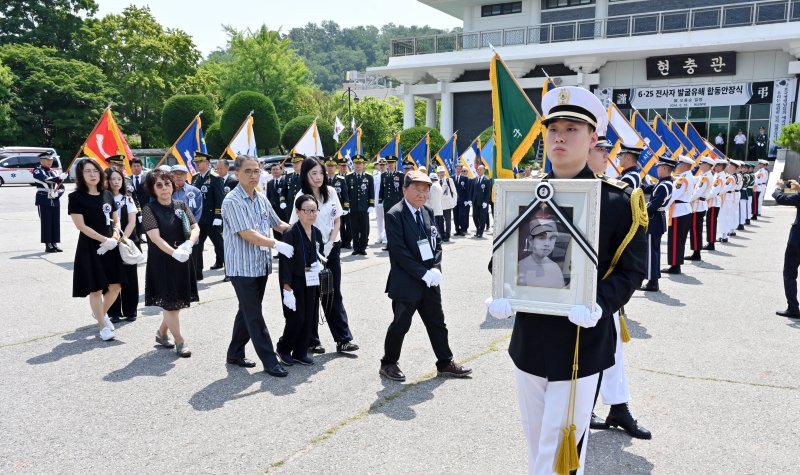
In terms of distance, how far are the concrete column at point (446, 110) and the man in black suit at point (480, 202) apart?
2248 centimetres

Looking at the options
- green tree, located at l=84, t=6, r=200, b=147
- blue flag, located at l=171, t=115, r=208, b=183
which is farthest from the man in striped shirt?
green tree, located at l=84, t=6, r=200, b=147

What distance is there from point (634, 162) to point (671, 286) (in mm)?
3045

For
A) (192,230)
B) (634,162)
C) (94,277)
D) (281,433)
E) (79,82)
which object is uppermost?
(79,82)

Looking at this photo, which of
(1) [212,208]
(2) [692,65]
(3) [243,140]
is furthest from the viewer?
(2) [692,65]

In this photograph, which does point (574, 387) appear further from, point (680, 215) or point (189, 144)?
point (189, 144)

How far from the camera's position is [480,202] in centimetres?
1650

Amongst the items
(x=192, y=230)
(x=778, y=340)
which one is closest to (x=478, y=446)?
(x=192, y=230)

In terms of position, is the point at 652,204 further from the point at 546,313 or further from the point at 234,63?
the point at 234,63

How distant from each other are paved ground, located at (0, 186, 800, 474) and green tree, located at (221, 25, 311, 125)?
46677 millimetres

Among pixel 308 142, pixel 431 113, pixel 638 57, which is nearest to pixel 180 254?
pixel 308 142

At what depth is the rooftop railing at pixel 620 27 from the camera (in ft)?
97.9

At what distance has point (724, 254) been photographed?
1305 centimetres

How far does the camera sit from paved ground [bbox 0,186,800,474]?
403 cm

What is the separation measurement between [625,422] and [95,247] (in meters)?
5.63
